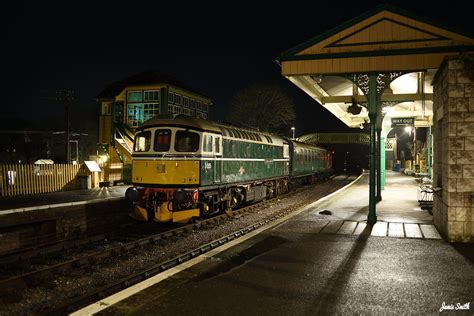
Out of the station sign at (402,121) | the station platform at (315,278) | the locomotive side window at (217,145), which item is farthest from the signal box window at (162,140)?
the station sign at (402,121)

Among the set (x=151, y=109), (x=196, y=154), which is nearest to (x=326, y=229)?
(x=196, y=154)

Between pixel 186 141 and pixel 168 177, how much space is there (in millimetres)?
1225

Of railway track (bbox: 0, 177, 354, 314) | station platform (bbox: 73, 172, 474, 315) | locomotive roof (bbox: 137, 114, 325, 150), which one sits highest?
locomotive roof (bbox: 137, 114, 325, 150)

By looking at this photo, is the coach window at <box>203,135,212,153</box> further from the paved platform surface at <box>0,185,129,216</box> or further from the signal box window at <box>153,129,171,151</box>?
the paved platform surface at <box>0,185,129,216</box>

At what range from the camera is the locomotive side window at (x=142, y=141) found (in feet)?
43.2

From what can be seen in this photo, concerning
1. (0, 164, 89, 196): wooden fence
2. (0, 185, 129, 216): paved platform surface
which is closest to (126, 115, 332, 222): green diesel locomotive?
(0, 185, 129, 216): paved platform surface

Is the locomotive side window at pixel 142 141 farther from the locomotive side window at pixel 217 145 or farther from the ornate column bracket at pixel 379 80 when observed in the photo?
the ornate column bracket at pixel 379 80

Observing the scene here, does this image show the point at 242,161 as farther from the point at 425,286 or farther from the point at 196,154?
the point at 425,286

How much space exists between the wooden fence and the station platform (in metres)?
14.7

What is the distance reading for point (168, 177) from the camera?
12.6 metres

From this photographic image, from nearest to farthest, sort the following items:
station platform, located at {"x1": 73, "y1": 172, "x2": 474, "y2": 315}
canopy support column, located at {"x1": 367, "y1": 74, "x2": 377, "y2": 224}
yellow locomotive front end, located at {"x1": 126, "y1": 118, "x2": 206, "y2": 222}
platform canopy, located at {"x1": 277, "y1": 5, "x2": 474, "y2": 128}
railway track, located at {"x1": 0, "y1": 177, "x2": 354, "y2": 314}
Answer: station platform, located at {"x1": 73, "y1": 172, "x2": 474, "y2": 315} < railway track, located at {"x1": 0, "y1": 177, "x2": 354, "y2": 314} < platform canopy, located at {"x1": 277, "y1": 5, "x2": 474, "y2": 128} < canopy support column, located at {"x1": 367, "y1": 74, "x2": 377, "y2": 224} < yellow locomotive front end, located at {"x1": 126, "y1": 118, "x2": 206, "y2": 222}

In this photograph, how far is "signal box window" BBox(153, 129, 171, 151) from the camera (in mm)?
12727

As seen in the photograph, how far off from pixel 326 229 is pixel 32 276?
23.9 feet

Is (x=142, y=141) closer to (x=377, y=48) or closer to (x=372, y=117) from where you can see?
(x=372, y=117)
